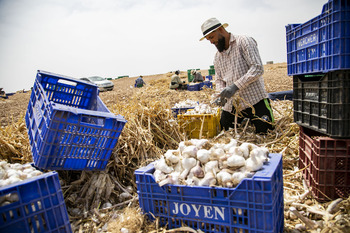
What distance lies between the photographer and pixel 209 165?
6.15ft

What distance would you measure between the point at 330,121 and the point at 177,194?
4.21 feet

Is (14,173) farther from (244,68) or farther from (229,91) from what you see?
(244,68)

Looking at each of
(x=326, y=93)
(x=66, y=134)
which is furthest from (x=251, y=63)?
(x=66, y=134)

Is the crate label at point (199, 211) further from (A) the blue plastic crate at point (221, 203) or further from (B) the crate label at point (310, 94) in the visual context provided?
(B) the crate label at point (310, 94)

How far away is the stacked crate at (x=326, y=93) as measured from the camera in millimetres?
1857

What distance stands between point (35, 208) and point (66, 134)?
2.32ft

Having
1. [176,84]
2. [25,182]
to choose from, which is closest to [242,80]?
[25,182]

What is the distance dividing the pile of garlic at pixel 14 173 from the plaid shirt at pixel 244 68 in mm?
2552

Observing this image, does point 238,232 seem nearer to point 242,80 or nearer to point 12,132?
point 242,80

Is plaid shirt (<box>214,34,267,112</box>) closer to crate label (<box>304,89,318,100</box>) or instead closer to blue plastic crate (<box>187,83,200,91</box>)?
crate label (<box>304,89,318,100</box>)

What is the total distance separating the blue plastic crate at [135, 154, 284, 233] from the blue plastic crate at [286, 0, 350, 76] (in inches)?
31.7

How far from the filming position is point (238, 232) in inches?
66.0

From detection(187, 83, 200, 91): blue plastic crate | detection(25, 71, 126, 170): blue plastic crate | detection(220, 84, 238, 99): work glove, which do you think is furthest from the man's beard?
detection(187, 83, 200, 91): blue plastic crate

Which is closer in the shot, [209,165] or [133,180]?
[209,165]
